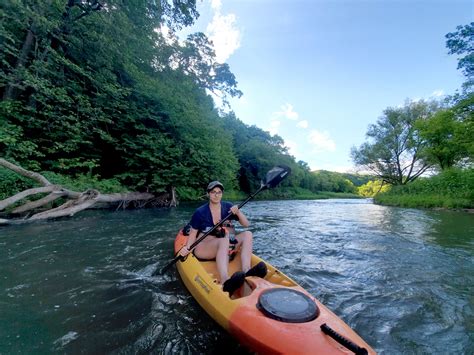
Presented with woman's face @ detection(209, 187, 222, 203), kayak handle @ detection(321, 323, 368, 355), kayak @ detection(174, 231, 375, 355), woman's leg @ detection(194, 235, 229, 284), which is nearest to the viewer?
kayak handle @ detection(321, 323, 368, 355)

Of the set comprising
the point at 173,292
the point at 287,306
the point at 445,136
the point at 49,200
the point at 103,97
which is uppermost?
the point at 445,136

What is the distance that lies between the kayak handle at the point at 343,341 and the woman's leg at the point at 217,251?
125 centimetres

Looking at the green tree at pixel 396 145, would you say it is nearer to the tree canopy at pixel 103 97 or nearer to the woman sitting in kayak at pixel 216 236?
the tree canopy at pixel 103 97

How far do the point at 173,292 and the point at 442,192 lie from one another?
1715 cm

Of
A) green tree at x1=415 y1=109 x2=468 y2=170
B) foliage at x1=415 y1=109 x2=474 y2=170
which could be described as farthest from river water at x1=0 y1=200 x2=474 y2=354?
green tree at x1=415 y1=109 x2=468 y2=170

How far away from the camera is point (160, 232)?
5992 millimetres

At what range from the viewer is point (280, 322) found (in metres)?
1.54

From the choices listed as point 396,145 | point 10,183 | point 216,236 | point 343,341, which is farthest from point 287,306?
point 396,145

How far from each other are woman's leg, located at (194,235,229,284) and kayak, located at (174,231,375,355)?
1.35ft

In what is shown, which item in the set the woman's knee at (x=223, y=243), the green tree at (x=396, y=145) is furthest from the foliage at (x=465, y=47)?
the woman's knee at (x=223, y=243)

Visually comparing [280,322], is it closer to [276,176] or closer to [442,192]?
[276,176]

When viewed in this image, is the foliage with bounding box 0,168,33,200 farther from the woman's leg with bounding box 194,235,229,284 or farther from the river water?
the woman's leg with bounding box 194,235,229,284

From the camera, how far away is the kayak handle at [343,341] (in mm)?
1245

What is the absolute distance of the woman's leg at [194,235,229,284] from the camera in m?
2.58
